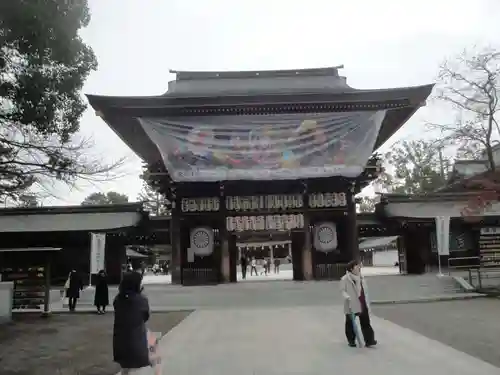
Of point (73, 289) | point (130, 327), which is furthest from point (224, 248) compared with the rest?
point (130, 327)

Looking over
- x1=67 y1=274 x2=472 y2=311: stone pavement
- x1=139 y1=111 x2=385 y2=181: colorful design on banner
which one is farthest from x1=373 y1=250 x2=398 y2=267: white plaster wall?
x1=67 y1=274 x2=472 y2=311: stone pavement

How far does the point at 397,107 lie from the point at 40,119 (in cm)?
1874

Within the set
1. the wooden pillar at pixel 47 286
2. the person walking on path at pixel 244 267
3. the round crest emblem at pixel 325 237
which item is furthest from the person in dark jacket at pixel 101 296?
the person walking on path at pixel 244 267

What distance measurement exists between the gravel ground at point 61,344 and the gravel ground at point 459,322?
586 cm

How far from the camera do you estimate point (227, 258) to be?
2311cm

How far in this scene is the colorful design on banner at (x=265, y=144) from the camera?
22516mm

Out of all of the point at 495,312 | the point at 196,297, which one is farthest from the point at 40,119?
the point at 495,312

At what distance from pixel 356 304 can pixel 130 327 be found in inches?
189

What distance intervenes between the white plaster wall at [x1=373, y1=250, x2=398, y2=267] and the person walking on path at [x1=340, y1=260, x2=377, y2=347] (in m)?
39.0

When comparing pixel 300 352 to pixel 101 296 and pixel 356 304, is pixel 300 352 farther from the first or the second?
pixel 101 296

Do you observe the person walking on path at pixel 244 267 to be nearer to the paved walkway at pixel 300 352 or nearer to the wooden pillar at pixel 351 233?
the wooden pillar at pixel 351 233

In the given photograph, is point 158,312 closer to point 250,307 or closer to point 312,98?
point 250,307

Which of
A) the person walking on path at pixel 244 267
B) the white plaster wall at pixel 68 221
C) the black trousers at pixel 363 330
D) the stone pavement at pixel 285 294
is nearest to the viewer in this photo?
the black trousers at pixel 363 330

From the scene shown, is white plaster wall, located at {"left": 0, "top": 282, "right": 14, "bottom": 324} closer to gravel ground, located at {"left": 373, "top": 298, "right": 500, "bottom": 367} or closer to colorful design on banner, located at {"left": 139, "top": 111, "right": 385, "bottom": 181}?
colorful design on banner, located at {"left": 139, "top": 111, "right": 385, "bottom": 181}
